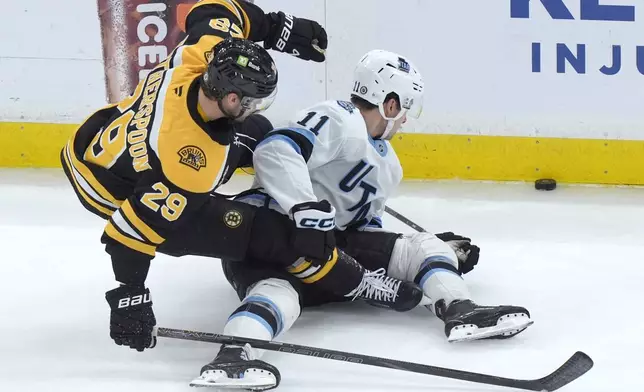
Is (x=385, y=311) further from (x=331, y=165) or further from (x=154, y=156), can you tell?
(x=154, y=156)

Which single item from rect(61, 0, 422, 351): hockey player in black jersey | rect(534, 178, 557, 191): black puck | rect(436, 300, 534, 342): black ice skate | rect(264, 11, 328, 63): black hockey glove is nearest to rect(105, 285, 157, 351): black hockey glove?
rect(61, 0, 422, 351): hockey player in black jersey

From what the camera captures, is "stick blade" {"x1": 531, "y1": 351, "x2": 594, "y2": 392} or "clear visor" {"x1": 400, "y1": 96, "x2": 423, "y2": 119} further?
"clear visor" {"x1": 400, "y1": 96, "x2": 423, "y2": 119}

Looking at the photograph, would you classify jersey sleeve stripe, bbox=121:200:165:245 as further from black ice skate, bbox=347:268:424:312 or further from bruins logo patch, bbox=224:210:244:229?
black ice skate, bbox=347:268:424:312

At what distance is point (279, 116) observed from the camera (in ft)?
16.0

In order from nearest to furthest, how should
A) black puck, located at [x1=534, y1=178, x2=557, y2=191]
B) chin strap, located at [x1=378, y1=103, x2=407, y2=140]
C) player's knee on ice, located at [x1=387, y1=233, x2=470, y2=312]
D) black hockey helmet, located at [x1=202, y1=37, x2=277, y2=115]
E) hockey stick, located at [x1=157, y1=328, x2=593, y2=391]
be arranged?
black hockey helmet, located at [x1=202, y1=37, x2=277, y2=115] → hockey stick, located at [x1=157, y1=328, x2=593, y2=391] → player's knee on ice, located at [x1=387, y1=233, x2=470, y2=312] → chin strap, located at [x1=378, y1=103, x2=407, y2=140] → black puck, located at [x1=534, y1=178, x2=557, y2=191]

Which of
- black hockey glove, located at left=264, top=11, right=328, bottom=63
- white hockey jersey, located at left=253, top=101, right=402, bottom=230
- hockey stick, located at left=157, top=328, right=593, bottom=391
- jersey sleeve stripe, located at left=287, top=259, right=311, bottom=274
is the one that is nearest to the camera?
hockey stick, located at left=157, top=328, right=593, bottom=391

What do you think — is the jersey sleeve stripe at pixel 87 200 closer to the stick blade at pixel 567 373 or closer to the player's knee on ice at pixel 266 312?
the player's knee on ice at pixel 266 312

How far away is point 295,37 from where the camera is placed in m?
3.47

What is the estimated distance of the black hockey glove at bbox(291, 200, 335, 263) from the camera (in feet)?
9.40

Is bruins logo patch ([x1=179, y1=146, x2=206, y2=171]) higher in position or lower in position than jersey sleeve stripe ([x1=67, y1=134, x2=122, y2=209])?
higher

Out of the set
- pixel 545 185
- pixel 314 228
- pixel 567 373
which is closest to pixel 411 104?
pixel 314 228

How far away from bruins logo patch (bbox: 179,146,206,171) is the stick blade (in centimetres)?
95

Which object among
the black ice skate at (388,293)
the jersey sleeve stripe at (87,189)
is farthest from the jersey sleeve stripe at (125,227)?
the black ice skate at (388,293)

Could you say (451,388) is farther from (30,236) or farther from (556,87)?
(556,87)
